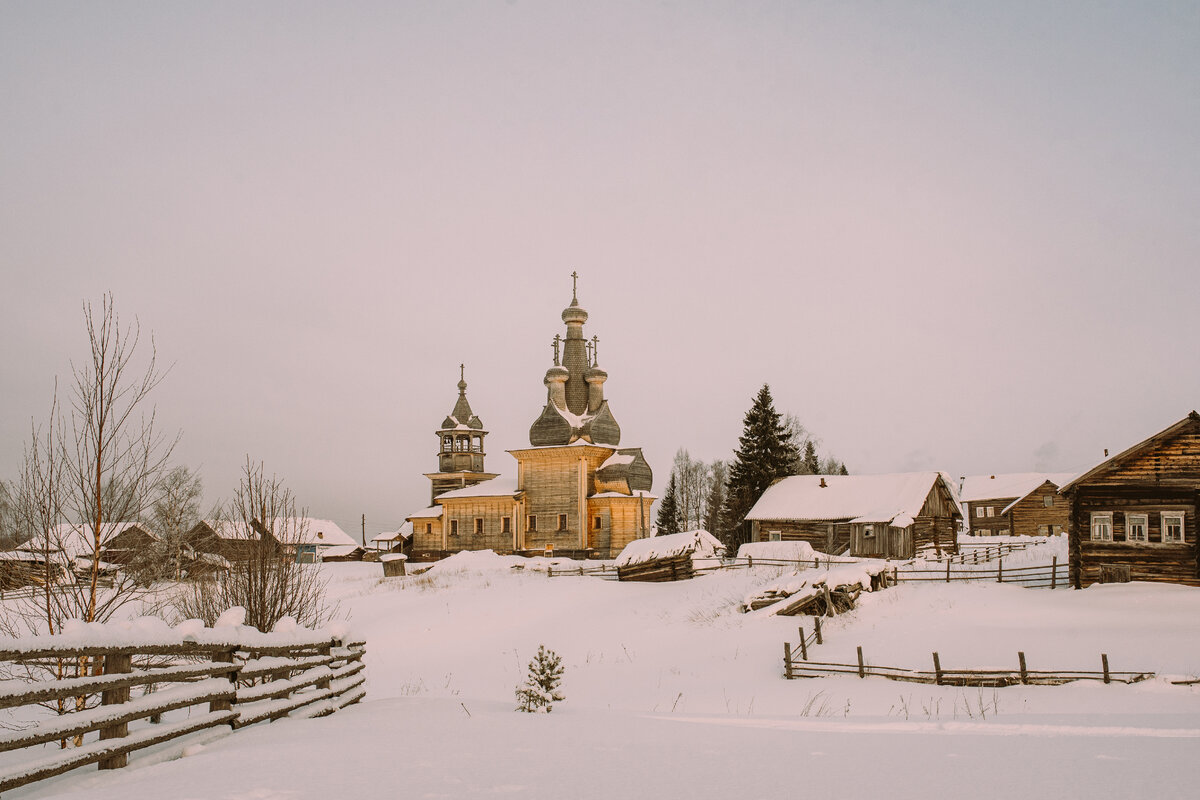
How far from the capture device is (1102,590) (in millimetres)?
28656

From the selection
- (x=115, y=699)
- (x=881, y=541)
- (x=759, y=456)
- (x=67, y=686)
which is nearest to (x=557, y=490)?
(x=759, y=456)

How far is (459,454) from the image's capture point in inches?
2793

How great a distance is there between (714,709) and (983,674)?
632 centimetres

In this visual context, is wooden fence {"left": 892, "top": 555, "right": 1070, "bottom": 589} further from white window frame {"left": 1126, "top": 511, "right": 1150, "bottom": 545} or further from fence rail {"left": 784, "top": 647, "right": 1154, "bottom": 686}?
fence rail {"left": 784, "top": 647, "right": 1154, "bottom": 686}

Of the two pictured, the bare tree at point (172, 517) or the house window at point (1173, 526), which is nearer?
the bare tree at point (172, 517)

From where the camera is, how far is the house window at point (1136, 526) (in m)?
29.3

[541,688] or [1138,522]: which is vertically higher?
[1138,522]


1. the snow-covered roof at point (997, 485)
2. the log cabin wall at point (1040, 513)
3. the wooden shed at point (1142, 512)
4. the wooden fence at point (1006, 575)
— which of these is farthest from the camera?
the snow-covered roof at point (997, 485)

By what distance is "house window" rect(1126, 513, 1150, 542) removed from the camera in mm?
29327

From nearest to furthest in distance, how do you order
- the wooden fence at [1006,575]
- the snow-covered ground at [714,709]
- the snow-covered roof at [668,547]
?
the snow-covered ground at [714,709] < the wooden fence at [1006,575] < the snow-covered roof at [668,547]

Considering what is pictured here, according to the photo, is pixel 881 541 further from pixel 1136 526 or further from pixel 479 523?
pixel 479 523

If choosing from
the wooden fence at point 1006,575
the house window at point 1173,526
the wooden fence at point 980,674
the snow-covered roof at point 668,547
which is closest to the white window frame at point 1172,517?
the house window at point 1173,526

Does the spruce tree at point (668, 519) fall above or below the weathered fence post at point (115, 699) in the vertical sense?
below

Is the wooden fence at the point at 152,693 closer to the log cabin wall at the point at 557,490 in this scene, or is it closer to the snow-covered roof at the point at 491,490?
the log cabin wall at the point at 557,490
